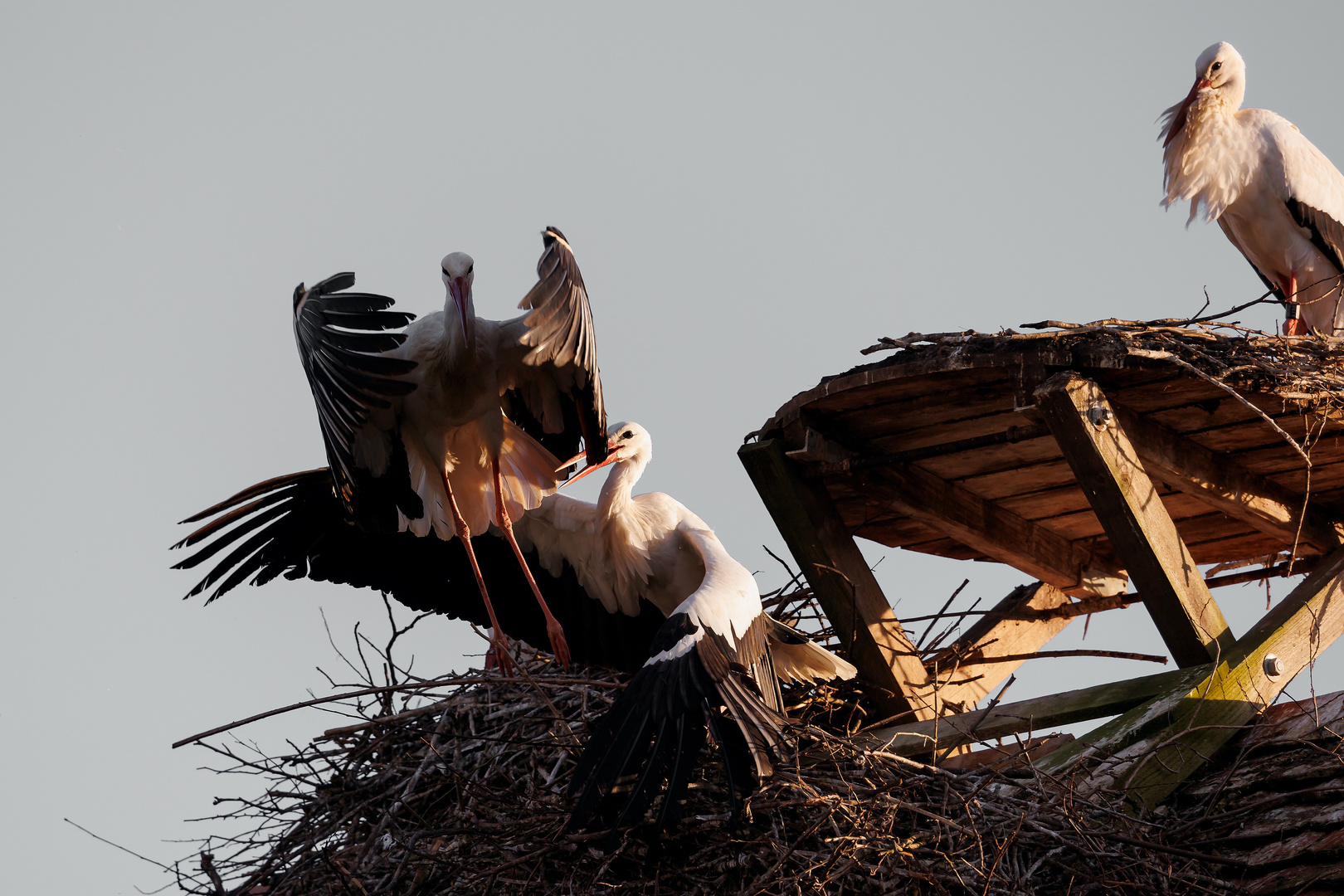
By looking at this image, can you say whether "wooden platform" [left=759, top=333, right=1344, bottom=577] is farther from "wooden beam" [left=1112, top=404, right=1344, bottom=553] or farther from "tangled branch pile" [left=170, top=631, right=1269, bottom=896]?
"tangled branch pile" [left=170, top=631, right=1269, bottom=896]

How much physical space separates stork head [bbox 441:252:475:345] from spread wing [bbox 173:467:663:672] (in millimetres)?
999

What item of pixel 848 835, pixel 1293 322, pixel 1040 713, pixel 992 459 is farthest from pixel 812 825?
pixel 1293 322

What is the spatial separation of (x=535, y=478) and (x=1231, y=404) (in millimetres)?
2341

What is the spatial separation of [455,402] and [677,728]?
165 cm

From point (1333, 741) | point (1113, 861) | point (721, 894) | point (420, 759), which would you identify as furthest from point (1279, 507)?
point (420, 759)

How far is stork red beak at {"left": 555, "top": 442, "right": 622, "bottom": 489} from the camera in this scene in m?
4.71

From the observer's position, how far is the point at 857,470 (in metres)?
4.13

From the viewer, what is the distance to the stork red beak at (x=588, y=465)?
15.5ft

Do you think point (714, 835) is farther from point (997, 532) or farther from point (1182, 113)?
point (1182, 113)

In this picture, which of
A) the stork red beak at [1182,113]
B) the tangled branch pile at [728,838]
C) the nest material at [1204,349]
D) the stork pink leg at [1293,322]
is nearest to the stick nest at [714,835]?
the tangled branch pile at [728,838]

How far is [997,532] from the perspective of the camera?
451 cm

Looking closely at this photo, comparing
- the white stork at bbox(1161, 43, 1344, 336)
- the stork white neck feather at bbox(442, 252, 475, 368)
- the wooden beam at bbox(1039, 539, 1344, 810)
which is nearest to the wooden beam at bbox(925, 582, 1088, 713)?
the wooden beam at bbox(1039, 539, 1344, 810)

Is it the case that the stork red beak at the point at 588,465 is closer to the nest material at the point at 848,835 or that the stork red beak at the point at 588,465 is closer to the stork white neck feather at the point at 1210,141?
the nest material at the point at 848,835

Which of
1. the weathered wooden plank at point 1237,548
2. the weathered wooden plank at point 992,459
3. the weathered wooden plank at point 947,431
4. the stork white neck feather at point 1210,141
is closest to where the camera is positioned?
the weathered wooden plank at point 947,431
